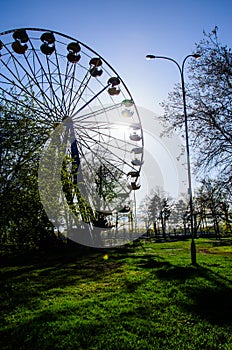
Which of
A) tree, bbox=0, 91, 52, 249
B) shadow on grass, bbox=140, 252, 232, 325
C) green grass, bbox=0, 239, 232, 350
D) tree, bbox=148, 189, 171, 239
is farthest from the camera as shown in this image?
tree, bbox=148, 189, 171, 239

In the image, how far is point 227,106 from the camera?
48.4ft

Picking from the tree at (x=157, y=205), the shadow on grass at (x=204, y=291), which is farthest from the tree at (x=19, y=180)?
the tree at (x=157, y=205)

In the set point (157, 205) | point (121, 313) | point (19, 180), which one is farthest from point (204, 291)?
point (157, 205)

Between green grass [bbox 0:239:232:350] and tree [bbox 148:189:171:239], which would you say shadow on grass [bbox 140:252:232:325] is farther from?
tree [bbox 148:189:171:239]

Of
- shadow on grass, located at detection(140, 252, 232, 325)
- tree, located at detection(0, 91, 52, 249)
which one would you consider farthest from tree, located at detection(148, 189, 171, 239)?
tree, located at detection(0, 91, 52, 249)

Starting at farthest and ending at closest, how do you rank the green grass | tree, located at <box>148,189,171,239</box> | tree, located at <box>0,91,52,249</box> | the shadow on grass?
tree, located at <box>148,189,171,239</box>, tree, located at <box>0,91,52,249</box>, the shadow on grass, the green grass

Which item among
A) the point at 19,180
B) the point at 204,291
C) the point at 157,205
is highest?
the point at 157,205

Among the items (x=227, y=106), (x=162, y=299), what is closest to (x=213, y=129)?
(x=227, y=106)

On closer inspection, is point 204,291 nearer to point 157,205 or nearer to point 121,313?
point 121,313

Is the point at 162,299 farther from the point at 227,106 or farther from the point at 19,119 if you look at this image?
the point at 227,106

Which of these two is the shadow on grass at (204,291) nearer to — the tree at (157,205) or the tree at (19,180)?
the tree at (19,180)

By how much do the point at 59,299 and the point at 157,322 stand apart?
11.6 ft

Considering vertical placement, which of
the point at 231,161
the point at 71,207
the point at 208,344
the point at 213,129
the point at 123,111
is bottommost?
the point at 208,344

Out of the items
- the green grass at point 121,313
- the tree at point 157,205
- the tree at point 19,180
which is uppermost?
the tree at point 157,205
